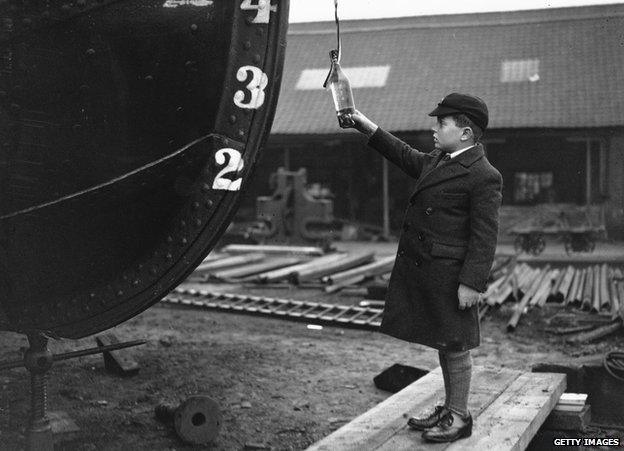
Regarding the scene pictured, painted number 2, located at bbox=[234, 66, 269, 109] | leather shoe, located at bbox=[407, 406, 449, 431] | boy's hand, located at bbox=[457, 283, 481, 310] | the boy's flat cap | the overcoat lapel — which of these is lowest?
leather shoe, located at bbox=[407, 406, 449, 431]

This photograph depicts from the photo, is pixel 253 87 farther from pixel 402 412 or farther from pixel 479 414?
pixel 479 414

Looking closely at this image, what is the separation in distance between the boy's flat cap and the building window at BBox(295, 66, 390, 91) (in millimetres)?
20322

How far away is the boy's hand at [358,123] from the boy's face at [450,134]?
0.30 metres

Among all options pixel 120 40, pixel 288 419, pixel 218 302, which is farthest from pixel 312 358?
pixel 120 40

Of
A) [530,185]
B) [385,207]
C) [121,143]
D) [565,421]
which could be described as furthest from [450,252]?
[530,185]

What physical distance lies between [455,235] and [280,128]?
63.1 feet

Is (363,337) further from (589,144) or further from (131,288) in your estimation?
(589,144)

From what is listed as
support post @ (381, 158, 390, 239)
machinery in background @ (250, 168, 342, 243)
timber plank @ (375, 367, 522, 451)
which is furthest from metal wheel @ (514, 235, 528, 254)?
timber plank @ (375, 367, 522, 451)

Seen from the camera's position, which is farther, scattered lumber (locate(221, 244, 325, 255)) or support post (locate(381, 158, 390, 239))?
support post (locate(381, 158, 390, 239))

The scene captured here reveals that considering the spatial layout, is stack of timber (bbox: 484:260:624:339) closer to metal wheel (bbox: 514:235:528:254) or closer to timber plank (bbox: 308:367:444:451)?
timber plank (bbox: 308:367:444:451)

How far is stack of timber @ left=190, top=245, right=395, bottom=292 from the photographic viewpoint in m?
12.0

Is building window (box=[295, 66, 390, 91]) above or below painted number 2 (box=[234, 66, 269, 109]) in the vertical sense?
above

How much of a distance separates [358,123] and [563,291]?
23.3 ft

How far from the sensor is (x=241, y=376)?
6133 millimetres
